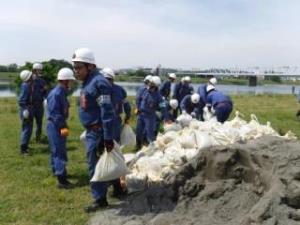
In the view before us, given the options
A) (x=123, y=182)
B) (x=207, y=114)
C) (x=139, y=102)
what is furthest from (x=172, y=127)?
(x=123, y=182)

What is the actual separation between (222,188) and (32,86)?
259 inches

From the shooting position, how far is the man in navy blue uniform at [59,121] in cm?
857

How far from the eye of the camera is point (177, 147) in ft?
28.6

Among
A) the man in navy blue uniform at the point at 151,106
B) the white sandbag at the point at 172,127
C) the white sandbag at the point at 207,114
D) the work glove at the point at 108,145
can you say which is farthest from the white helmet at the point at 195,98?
the work glove at the point at 108,145

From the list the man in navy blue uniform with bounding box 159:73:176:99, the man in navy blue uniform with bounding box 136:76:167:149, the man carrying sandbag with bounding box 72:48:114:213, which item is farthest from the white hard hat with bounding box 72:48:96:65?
the man in navy blue uniform with bounding box 159:73:176:99

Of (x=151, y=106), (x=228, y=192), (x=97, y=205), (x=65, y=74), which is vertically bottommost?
(x=97, y=205)

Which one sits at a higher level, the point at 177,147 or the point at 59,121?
the point at 59,121

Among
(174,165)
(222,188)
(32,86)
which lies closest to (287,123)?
(32,86)

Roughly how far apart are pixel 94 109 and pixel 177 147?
2402mm

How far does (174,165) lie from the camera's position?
26.5ft

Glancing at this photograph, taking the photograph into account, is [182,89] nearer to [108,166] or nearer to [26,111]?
[26,111]

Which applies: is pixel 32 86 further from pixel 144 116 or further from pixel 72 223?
pixel 72 223

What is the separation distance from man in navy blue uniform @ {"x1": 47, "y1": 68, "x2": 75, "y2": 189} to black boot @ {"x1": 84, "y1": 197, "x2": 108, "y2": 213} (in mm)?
1522

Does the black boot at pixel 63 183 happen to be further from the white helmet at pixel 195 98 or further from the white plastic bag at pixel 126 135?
the white helmet at pixel 195 98
